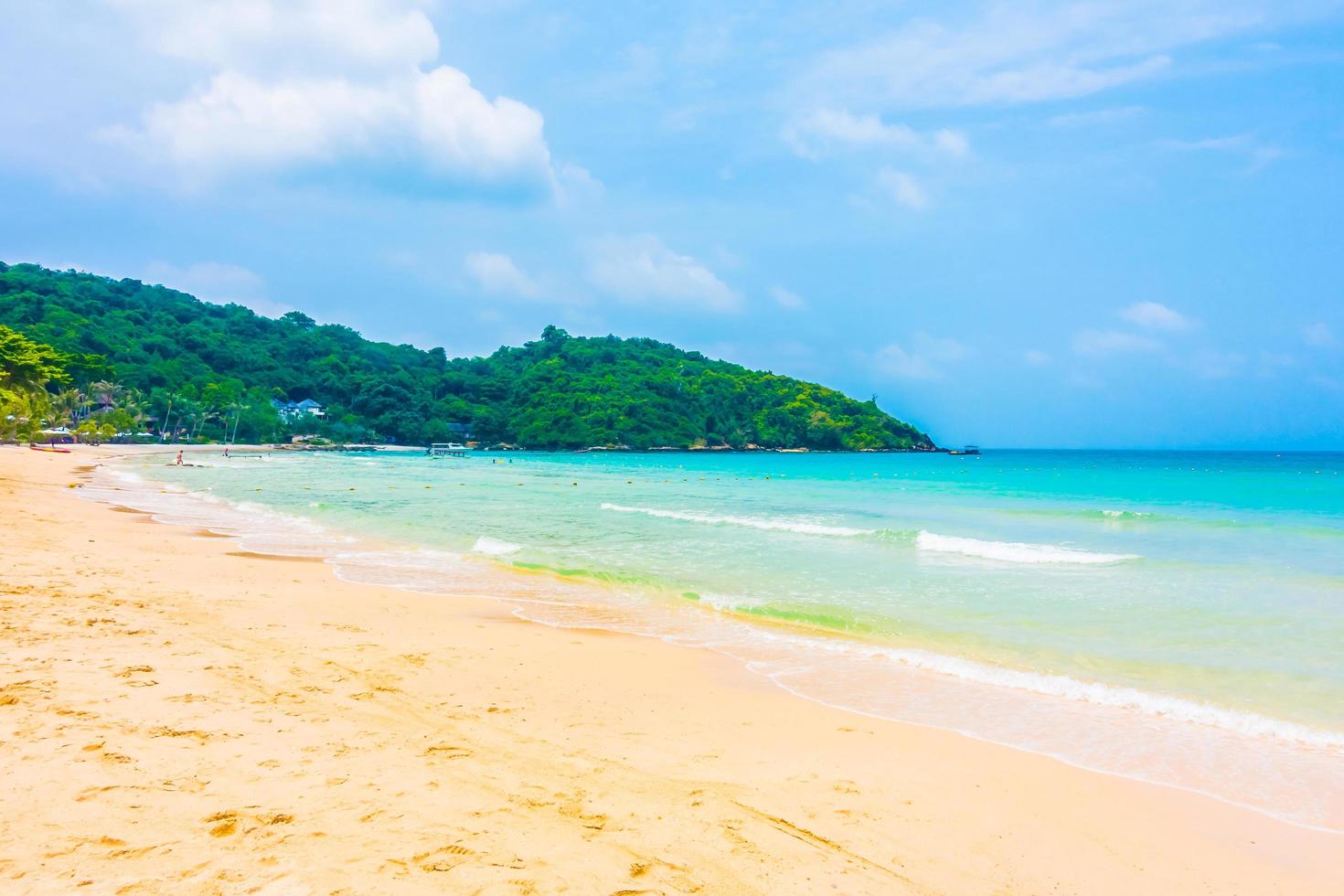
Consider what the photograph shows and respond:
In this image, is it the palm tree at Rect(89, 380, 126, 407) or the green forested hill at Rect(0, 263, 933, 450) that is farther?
the green forested hill at Rect(0, 263, 933, 450)

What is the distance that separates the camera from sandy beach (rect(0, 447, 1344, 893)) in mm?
3088

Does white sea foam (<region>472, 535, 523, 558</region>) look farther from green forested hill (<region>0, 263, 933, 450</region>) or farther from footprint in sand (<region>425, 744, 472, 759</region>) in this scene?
green forested hill (<region>0, 263, 933, 450</region>)

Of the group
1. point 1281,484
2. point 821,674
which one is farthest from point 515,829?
point 1281,484

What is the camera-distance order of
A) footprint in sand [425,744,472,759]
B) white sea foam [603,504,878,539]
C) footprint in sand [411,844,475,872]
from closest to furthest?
footprint in sand [411,844,475,872]
footprint in sand [425,744,472,759]
white sea foam [603,504,878,539]

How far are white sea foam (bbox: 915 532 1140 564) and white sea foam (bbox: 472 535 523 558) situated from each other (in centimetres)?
975

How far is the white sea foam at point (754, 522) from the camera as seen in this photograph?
785 inches

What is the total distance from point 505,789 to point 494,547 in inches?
502

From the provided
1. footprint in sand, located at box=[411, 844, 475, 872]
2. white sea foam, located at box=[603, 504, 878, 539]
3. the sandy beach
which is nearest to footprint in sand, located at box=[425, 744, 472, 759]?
the sandy beach

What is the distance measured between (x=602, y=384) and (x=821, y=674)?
133m

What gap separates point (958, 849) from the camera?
12.6 ft

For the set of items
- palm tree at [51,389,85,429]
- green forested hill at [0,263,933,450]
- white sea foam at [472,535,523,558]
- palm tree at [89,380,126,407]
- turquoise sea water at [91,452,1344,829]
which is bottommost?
white sea foam at [472,535,523,558]

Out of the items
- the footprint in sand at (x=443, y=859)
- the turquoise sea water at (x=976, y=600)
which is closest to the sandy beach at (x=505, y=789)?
the footprint in sand at (x=443, y=859)

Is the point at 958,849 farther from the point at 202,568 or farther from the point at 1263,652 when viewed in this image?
the point at 202,568

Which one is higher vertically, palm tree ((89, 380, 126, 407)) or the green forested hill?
the green forested hill
